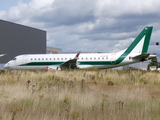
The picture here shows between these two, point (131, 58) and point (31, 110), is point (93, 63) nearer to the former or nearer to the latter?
point (131, 58)

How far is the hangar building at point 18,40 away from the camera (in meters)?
52.2

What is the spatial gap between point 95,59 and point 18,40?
30814 mm

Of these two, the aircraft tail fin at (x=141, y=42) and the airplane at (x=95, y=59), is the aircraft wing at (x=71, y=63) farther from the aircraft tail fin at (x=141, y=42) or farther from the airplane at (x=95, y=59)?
the aircraft tail fin at (x=141, y=42)

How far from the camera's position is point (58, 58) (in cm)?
3331

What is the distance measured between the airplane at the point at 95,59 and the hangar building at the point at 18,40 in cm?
1980

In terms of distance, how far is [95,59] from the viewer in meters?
31.7

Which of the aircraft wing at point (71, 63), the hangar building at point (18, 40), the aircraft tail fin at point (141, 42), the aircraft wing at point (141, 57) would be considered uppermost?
the hangar building at point (18, 40)

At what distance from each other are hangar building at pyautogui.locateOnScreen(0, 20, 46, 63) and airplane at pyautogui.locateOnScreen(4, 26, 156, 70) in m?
19.8

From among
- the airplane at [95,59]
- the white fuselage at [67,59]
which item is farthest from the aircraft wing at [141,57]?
the white fuselage at [67,59]

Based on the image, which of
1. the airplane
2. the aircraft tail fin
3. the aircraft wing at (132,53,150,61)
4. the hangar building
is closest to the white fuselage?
the airplane

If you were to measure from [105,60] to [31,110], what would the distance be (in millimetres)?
25346

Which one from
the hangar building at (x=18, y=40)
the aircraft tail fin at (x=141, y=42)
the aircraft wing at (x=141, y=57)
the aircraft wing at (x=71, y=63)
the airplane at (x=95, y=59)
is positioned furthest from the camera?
the hangar building at (x=18, y=40)

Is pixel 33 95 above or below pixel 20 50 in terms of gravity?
below

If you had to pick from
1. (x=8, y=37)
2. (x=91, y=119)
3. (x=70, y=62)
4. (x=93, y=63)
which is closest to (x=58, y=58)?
(x=70, y=62)
